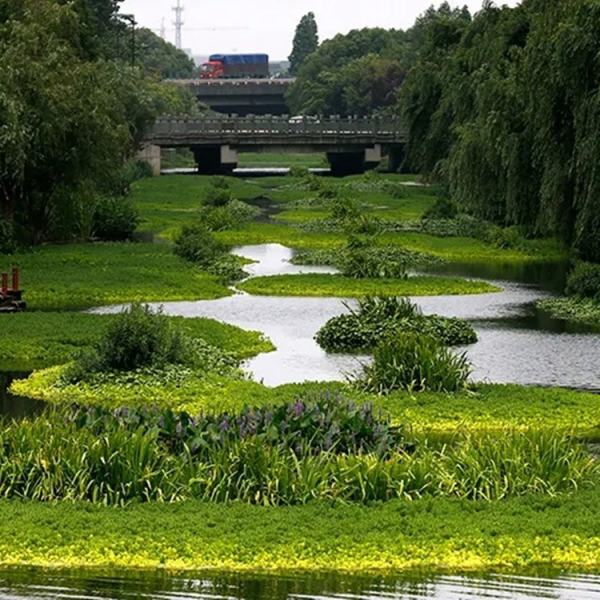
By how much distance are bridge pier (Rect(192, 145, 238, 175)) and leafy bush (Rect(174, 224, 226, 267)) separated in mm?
68701

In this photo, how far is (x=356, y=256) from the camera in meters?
50.7

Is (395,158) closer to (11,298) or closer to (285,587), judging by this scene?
(11,298)

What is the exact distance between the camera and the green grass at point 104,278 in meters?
44.8

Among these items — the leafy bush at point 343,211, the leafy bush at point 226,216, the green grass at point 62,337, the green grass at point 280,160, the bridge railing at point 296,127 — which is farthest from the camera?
the green grass at point 280,160

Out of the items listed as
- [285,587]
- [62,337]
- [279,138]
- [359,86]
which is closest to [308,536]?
[285,587]

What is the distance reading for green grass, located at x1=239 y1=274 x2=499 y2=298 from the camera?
1853 inches

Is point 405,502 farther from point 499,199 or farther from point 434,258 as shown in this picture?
point 499,199

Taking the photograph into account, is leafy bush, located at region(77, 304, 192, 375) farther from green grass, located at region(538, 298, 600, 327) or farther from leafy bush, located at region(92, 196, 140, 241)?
leafy bush, located at region(92, 196, 140, 241)

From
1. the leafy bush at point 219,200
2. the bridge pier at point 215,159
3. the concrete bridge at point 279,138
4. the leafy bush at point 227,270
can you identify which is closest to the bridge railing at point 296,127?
the concrete bridge at point 279,138

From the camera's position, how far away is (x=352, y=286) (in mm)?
47938

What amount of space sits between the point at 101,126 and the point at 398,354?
28249 mm

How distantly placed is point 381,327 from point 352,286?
11451mm

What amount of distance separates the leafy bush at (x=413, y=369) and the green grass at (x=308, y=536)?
9.41 meters

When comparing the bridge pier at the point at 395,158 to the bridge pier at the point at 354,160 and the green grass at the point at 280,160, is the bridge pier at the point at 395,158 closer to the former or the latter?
the bridge pier at the point at 354,160
